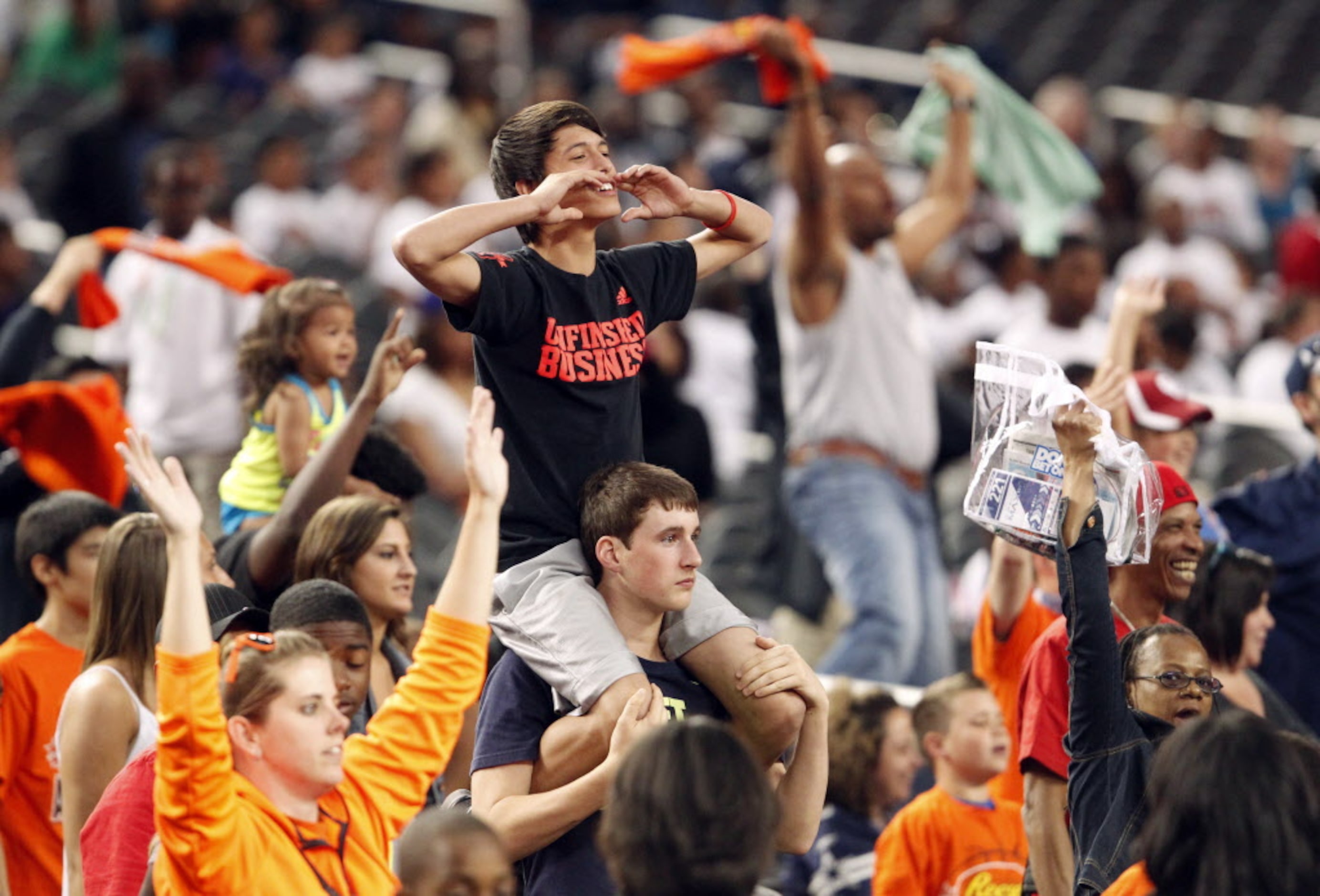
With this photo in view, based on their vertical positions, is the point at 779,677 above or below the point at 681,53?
below

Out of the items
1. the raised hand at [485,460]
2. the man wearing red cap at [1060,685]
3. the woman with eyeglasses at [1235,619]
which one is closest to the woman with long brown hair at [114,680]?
the raised hand at [485,460]

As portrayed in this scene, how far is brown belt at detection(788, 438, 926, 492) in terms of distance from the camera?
7176 millimetres

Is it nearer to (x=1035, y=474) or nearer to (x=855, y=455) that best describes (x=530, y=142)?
(x=1035, y=474)

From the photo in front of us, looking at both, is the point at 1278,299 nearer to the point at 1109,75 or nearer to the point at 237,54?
the point at 1109,75

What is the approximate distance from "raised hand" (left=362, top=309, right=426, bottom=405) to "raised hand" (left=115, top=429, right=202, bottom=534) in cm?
165

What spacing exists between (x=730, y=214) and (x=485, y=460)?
47.8 inches

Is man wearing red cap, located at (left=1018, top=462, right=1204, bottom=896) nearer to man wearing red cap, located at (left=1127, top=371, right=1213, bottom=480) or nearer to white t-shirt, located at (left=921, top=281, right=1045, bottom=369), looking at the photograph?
man wearing red cap, located at (left=1127, top=371, right=1213, bottom=480)

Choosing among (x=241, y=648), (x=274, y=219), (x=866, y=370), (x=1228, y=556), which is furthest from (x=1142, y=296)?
(x=274, y=219)

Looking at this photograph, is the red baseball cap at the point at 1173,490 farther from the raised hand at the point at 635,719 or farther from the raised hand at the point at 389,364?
the raised hand at the point at 389,364

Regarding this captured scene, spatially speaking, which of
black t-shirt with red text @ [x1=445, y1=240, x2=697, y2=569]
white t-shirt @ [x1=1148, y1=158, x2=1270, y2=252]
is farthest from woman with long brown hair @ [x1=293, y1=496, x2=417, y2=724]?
white t-shirt @ [x1=1148, y1=158, x2=1270, y2=252]

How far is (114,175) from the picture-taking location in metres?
11.4

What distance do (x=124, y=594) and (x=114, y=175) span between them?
7313 mm

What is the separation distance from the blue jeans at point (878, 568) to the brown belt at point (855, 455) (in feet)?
0.07

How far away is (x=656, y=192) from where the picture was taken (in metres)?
4.60
